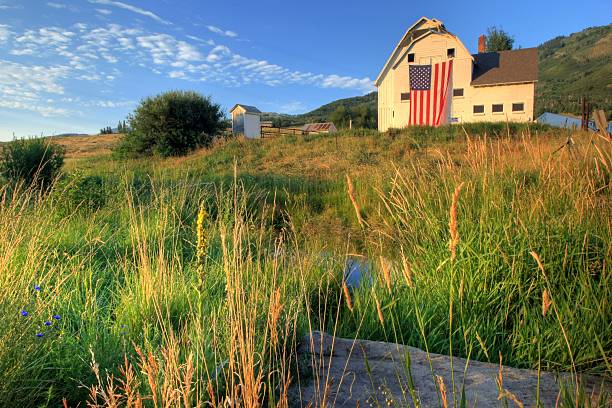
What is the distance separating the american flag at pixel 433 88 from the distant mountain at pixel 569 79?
31.1 metres

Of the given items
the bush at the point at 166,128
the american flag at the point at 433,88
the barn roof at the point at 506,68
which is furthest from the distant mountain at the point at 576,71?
the bush at the point at 166,128

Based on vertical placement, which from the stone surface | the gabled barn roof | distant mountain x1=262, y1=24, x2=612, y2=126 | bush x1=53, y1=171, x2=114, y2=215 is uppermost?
distant mountain x1=262, y1=24, x2=612, y2=126

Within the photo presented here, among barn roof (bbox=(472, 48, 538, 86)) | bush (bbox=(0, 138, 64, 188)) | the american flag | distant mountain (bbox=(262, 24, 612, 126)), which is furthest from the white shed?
distant mountain (bbox=(262, 24, 612, 126))

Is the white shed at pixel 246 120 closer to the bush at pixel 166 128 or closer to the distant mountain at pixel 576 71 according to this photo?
the bush at pixel 166 128

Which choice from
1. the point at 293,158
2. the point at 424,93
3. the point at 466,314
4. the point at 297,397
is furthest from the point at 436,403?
the point at 424,93

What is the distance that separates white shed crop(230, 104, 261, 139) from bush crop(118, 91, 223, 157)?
41.8 ft

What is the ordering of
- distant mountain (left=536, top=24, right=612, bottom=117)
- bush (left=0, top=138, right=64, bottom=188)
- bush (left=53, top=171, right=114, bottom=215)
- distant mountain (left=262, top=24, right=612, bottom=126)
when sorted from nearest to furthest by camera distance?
bush (left=53, top=171, right=114, bottom=215)
bush (left=0, top=138, right=64, bottom=188)
distant mountain (left=536, top=24, right=612, bottom=117)
distant mountain (left=262, top=24, right=612, bottom=126)

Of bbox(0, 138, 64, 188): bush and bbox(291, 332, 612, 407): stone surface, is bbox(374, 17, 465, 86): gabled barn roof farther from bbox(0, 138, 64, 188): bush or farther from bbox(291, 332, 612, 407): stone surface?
bbox(291, 332, 612, 407): stone surface

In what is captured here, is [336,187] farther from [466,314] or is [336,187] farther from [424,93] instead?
[424,93]

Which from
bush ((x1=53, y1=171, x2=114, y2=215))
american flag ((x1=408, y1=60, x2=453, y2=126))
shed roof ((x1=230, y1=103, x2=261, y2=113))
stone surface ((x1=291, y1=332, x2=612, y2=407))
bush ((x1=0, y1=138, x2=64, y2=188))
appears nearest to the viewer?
stone surface ((x1=291, y1=332, x2=612, y2=407))

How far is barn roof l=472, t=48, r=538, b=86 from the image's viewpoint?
79.0 feet

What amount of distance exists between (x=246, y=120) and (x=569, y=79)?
86382mm

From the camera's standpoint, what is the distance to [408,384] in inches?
64.1

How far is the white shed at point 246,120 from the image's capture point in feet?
121
